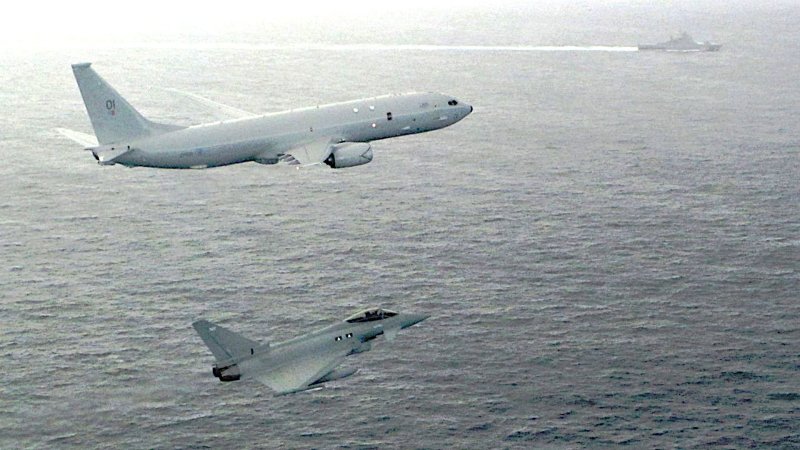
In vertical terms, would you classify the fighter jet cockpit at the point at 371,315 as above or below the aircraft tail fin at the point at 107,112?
below

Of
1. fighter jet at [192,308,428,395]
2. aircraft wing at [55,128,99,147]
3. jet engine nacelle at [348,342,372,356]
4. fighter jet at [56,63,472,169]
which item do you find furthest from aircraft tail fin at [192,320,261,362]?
aircraft wing at [55,128,99,147]

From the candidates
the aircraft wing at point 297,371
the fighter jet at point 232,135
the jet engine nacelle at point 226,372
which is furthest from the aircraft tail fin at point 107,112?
the aircraft wing at point 297,371

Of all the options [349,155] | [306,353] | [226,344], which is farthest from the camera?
[306,353]

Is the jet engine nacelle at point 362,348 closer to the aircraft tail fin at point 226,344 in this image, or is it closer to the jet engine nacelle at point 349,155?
the aircraft tail fin at point 226,344

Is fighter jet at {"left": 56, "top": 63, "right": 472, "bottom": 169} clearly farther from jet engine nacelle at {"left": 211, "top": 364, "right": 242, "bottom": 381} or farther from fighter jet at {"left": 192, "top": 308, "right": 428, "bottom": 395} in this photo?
jet engine nacelle at {"left": 211, "top": 364, "right": 242, "bottom": 381}

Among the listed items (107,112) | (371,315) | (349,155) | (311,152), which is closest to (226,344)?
Result: (371,315)

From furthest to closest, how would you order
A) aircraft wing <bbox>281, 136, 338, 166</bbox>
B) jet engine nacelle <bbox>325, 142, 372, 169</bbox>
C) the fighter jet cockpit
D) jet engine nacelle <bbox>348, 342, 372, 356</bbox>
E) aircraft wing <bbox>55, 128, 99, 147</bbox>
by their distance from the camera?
jet engine nacelle <bbox>348, 342, 372, 356</bbox> < the fighter jet cockpit < jet engine nacelle <bbox>325, 142, 372, 169</bbox> < aircraft wing <bbox>281, 136, 338, 166</bbox> < aircraft wing <bbox>55, 128, 99, 147</bbox>

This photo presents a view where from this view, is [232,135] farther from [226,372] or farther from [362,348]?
[362,348]
